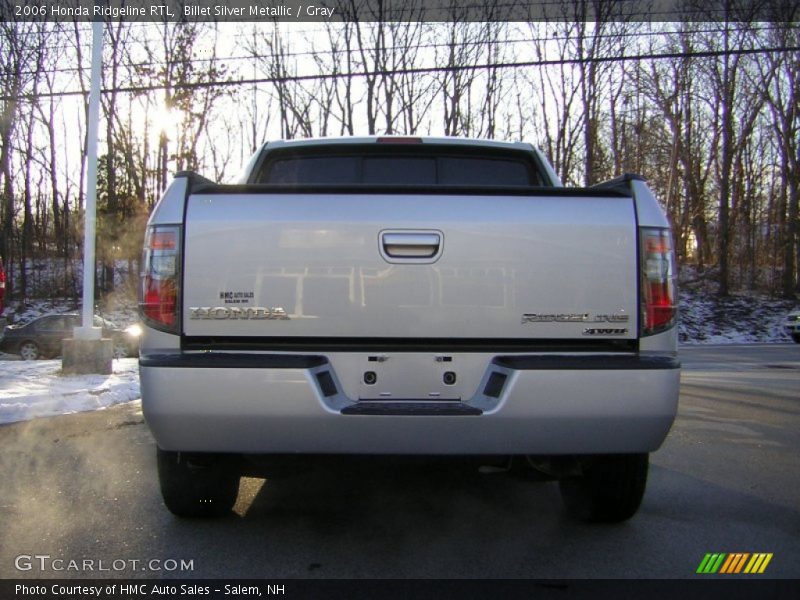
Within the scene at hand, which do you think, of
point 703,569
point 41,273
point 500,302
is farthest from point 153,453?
point 41,273

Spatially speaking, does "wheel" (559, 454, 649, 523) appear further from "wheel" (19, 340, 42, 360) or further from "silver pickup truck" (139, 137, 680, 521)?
"wheel" (19, 340, 42, 360)

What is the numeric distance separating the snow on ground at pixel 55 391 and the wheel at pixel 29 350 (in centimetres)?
785

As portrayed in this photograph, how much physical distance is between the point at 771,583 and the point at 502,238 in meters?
1.88

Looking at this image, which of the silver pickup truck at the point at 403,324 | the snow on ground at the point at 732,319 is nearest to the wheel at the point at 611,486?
the silver pickup truck at the point at 403,324

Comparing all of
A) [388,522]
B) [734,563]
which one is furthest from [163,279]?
[734,563]

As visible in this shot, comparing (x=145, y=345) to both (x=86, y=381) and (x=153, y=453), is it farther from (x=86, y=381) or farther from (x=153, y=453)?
(x=86, y=381)

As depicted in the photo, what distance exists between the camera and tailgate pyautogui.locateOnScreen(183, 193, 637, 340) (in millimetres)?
2754

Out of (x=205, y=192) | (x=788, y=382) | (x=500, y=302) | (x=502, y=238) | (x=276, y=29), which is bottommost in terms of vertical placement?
(x=788, y=382)

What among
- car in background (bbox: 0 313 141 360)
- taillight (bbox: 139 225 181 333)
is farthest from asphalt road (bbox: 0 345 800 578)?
car in background (bbox: 0 313 141 360)

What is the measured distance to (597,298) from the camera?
2791 millimetres

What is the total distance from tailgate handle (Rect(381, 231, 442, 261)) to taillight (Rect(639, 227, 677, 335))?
2.85 ft

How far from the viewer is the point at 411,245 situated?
280 centimetres

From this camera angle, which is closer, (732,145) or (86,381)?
(86,381)

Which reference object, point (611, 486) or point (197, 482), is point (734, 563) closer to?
point (611, 486)
